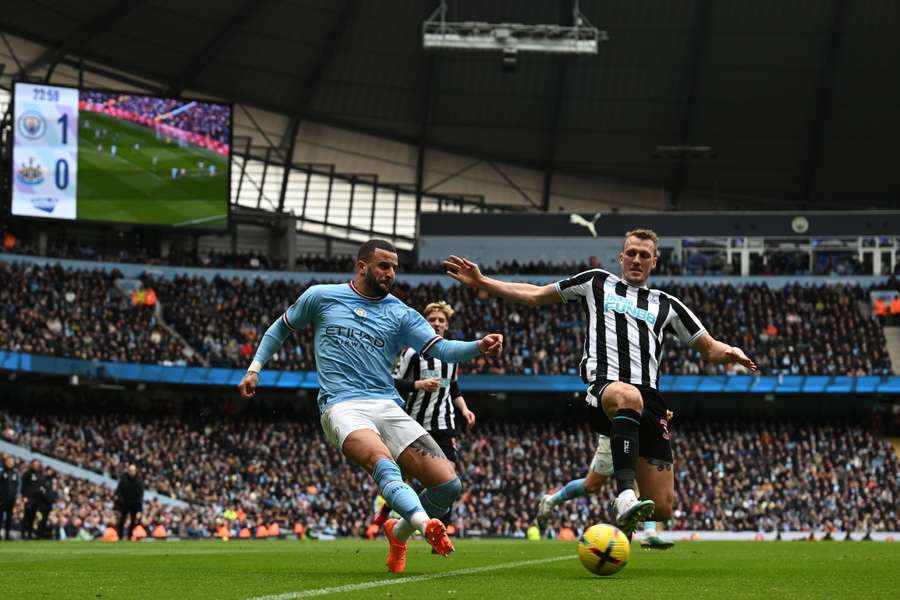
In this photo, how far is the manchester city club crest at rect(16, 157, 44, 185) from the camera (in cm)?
4541

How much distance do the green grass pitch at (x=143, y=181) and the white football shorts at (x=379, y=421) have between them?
130 ft

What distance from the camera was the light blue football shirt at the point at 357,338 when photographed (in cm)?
960

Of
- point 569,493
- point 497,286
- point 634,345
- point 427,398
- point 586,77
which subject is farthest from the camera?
point 586,77

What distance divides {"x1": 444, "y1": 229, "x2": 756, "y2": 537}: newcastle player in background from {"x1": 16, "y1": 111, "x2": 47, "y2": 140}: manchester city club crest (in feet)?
127

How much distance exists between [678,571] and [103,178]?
4031 centimetres

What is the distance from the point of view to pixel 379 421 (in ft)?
31.1

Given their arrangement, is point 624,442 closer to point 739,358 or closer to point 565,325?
point 739,358

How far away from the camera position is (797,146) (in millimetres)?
53656

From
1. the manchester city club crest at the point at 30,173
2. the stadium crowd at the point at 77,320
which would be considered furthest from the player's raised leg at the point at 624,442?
the manchester city club crest at the point at 30,173

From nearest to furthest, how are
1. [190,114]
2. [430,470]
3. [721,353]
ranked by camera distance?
[430,470], [721,353], [190,114]

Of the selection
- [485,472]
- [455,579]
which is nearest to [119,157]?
[485,472]

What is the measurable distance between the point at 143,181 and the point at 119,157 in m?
1.29

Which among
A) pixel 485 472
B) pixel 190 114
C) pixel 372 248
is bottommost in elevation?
pixel 485 472

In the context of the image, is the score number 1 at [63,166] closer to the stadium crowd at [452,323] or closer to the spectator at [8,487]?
the stadium crowd at [452,323]
